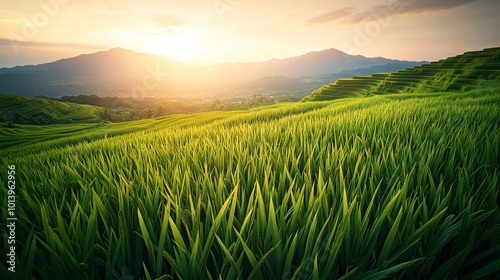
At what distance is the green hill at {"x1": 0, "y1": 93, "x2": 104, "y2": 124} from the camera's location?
3260 inches

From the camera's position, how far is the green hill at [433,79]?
1754 inches

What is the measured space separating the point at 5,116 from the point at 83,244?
4542 inches

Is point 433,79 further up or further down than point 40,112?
further up

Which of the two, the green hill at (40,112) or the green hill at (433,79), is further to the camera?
the green hill at (40,112)

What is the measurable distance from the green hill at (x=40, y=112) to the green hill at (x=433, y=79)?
3507 inches

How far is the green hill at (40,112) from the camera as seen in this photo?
82.8 meters

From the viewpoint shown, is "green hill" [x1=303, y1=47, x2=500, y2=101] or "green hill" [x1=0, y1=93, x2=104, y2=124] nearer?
"green hill" [x1=303, y1=47, x2=500, y2=101]

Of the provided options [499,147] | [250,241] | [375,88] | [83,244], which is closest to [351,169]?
[250,241]

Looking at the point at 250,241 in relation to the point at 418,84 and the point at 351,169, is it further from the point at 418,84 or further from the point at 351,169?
the point at 418,84

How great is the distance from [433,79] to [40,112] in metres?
124

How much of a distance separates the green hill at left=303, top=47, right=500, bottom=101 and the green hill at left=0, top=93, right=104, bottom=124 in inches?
3507

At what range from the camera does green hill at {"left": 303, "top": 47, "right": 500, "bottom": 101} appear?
44.6 meters

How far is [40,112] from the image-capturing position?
293 feet

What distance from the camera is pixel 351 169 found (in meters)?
1.60
